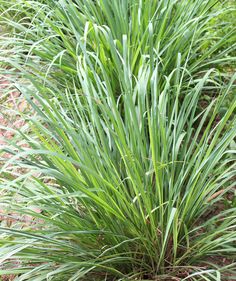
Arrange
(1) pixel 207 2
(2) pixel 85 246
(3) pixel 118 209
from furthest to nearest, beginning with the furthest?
1. (1) pixel 207 2
2. (2) pixel 85 246
3. (3) pixel 118 209

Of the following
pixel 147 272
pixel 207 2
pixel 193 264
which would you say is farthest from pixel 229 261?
pixel 207 2

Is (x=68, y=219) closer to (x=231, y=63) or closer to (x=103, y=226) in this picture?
(x=103, y=226)

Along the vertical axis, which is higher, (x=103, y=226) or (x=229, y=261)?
(x=103, y=226)

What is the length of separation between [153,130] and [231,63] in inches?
44.4

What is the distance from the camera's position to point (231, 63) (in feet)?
8.04

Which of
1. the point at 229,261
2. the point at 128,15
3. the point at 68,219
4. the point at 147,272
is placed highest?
the point at 128,15

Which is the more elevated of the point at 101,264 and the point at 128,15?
the point at 128,15

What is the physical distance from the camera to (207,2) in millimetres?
2336

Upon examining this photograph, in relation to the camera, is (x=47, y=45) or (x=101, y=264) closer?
(x=101, y=264)

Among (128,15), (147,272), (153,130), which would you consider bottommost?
(147,272)

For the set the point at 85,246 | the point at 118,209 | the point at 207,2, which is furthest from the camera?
the point at 207,2

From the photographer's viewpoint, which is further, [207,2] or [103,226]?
[207,2]

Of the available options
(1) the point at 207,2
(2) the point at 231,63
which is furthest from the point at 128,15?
(2) the point at 231,63

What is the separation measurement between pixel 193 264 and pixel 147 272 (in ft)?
0.56
